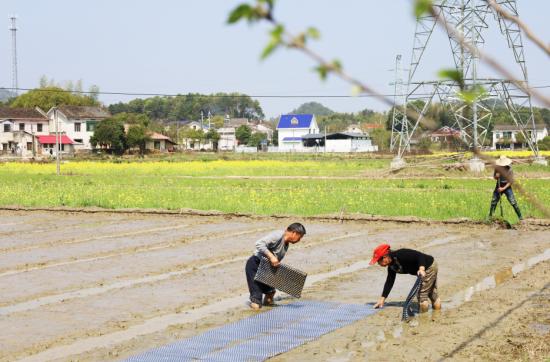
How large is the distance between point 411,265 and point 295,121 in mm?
112758

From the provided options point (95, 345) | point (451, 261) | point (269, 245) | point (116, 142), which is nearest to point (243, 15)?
point (95, 345)

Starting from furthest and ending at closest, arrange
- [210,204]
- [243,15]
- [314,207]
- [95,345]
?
[210,204]
[314,207]
[95,345]
[243,15]

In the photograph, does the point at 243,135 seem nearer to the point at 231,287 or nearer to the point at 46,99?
the point at 46,99

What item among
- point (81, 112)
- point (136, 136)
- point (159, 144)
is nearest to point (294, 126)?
point (159, 144)

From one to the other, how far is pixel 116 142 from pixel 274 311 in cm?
6328

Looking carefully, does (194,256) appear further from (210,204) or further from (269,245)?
(210,204)

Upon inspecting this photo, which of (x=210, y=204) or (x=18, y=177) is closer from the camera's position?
(x=210, y=204)

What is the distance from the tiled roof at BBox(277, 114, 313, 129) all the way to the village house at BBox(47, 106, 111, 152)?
124 ft

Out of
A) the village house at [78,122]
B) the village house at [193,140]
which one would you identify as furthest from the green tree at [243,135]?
the village house at [78,122]

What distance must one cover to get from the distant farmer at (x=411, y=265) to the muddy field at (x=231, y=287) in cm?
25

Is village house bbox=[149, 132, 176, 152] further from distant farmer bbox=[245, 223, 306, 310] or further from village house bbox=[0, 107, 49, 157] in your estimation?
distant farmer bbox=[245, 223, 306, 310]

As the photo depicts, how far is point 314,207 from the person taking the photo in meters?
21.8

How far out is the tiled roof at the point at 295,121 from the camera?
120 meters

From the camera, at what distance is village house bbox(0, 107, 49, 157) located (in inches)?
3039
